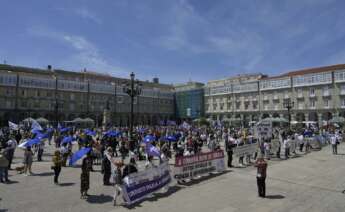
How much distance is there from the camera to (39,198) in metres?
8.92

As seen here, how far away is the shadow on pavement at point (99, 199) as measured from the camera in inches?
343

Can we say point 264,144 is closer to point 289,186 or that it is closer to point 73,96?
point 289,186

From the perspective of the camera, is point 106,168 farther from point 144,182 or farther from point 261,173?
point 261,173

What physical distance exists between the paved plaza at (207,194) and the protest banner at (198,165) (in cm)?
44

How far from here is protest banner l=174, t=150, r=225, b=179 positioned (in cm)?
1113

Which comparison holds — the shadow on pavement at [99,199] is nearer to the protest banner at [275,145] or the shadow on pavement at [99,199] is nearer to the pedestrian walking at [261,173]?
the pedestrian walking at [261,173]

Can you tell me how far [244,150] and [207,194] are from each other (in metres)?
6.85

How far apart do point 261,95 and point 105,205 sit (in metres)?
70.6

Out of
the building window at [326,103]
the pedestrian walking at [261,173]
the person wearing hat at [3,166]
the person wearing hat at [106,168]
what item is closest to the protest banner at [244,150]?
the pedestrian walking at [261,173]

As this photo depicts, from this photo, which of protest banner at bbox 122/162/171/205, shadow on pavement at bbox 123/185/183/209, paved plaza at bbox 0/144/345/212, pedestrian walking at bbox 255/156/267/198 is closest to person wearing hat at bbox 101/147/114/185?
paved plaza at bbox 0/144/345/212

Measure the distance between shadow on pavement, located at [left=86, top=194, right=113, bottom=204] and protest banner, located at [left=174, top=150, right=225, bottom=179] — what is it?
309 cm

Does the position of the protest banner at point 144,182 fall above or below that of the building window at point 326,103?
below

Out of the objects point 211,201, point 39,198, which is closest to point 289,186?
Result: point 211,201

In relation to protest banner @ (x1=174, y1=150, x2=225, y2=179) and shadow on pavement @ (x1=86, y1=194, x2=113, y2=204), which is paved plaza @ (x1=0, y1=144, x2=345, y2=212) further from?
protest banner @ (x1=174, y1=150, x2=225, y2=179)
